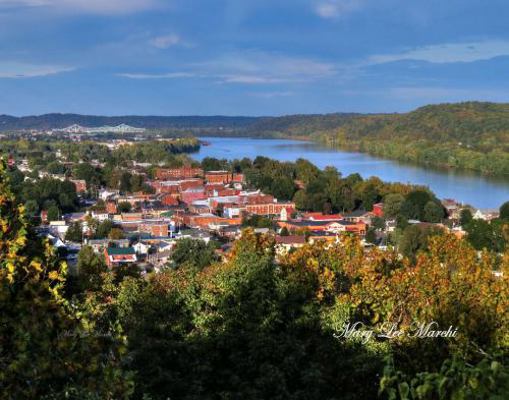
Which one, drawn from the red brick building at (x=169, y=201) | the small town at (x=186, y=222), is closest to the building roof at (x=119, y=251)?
the small town at (x=186, y=222)

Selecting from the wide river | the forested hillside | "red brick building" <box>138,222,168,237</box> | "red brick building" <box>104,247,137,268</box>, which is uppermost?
the forested hillside

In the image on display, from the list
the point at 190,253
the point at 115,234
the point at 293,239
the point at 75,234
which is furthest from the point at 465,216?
the point at 75,234

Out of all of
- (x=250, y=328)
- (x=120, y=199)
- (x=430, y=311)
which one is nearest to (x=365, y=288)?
(x=430, y=311)

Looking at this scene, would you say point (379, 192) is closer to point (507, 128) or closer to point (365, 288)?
point (365, 288)

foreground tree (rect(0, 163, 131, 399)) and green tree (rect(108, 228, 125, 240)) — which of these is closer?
foreground tree (rect(0, 163, 131, 399))

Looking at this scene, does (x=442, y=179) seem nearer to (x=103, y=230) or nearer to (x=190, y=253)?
(x=103, y=230)

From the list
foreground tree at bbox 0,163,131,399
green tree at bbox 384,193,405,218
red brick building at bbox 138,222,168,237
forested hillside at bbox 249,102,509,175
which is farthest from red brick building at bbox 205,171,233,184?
foreground tree at bbox 0,163,131,399

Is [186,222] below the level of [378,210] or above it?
below

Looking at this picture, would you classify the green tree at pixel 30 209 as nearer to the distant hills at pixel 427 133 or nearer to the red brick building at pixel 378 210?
the red brick building at pixel 378 210

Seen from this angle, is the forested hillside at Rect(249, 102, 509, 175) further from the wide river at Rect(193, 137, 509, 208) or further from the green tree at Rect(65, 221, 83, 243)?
the green tree at Rect(65, 221, 83, 243)

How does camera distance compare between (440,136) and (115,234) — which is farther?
(440,136)

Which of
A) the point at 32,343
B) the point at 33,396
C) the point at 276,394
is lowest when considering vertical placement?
the point at 276,394
